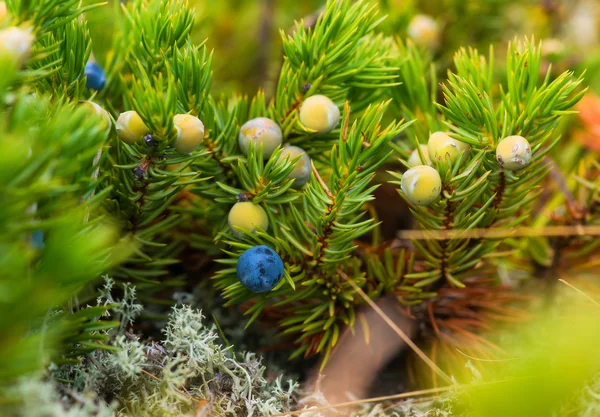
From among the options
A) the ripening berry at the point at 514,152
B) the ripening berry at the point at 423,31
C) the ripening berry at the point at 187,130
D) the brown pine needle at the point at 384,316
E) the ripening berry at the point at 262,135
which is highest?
the ripening berry at the point at 423,31

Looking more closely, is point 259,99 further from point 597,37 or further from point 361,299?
point 597,37

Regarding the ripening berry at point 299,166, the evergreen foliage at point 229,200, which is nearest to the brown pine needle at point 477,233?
the evergreen foliage at point 229,200

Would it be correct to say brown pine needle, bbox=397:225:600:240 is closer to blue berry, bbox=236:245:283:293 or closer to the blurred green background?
blue berry, bbox=236:245:283:293

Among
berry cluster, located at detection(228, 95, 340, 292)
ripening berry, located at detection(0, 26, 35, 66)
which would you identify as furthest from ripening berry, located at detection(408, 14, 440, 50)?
ripening berry, located at detection(0, 26, 35, 66)

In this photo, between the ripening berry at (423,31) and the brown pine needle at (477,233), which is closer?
the brown pine needle at (477,233)

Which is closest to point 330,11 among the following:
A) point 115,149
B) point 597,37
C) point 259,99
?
point 259,99

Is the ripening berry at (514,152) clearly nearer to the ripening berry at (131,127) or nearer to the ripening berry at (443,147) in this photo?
the ripening berry at (443,147)

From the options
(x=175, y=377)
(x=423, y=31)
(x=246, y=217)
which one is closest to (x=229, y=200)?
(x=246, y=217)
